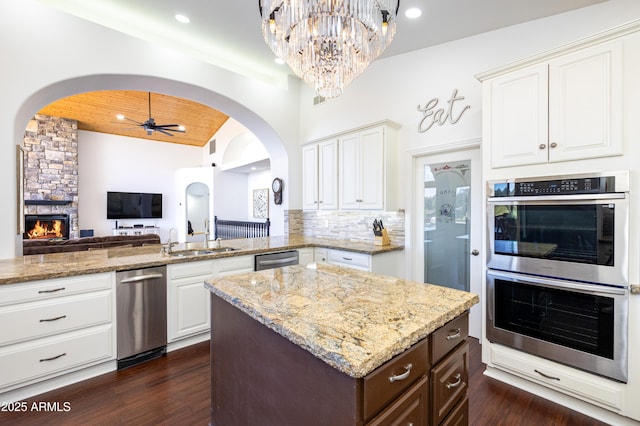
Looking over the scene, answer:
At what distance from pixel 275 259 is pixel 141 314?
1502 millimetres

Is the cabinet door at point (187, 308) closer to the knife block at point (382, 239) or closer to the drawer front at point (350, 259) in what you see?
the drawer front at point (350, 259)

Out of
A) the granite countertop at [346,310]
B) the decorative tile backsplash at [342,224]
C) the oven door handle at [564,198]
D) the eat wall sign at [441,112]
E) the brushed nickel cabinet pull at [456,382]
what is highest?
the eat wall sign at [441,112]

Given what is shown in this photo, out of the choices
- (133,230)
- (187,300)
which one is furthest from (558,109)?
(133,230)

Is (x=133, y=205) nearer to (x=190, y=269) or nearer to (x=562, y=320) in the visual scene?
(x=190, y=269)

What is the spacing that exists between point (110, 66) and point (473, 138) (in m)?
4.08

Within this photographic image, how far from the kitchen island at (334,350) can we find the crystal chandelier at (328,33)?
1520 mm

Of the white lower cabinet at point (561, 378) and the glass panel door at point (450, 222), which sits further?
the glass panel door at point (450, 222)

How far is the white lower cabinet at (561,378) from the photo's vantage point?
1904mm

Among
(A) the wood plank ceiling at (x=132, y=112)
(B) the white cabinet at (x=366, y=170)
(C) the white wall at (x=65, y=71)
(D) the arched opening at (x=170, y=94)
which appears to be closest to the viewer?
(C) the white wall at (x=65, y=71)

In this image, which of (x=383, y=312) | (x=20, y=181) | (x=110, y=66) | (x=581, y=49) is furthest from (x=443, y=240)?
(x=20, y=181)

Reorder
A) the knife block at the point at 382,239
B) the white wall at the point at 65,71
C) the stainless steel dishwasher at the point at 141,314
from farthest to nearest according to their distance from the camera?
1. the knife block at the point at 382,239
2. the white wall at the point at 65,71
3. the stainless steel dishwasher at the point at 141,314

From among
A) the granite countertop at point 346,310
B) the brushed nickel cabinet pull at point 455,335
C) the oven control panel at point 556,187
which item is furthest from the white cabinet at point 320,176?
the brushed nickel cabinet pull at point 455,335

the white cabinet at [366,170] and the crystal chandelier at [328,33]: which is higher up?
the crystal chandelier at [328,33]

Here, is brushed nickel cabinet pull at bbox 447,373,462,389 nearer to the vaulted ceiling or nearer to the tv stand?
the vaulted ceiling
